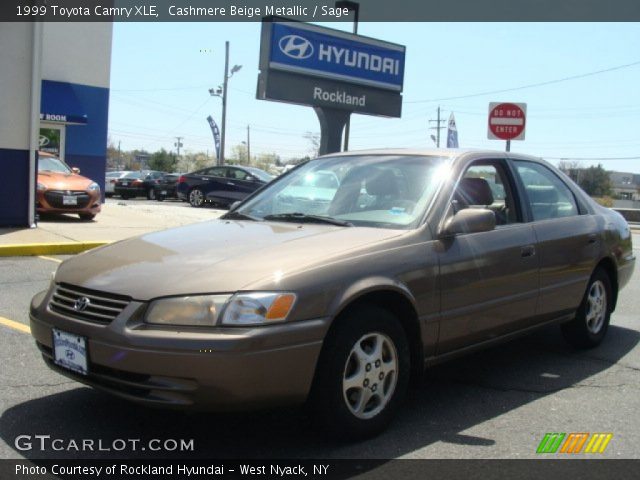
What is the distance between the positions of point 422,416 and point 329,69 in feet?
48.2

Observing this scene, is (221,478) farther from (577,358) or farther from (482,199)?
(577,358)

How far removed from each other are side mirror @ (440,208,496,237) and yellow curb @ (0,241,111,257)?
7.08 metres

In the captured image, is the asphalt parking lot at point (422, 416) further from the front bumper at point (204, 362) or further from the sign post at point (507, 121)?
the sign post at point (507, 121)

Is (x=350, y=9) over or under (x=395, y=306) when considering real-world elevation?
over

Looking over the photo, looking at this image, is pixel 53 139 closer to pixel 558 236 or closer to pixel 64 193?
pixel 64 193

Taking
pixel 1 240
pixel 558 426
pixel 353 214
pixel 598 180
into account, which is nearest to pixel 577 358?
pixel 558 426

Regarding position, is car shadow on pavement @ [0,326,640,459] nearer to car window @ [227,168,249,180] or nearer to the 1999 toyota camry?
the 1999 toyota camry

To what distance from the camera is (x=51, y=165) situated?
13.8 m

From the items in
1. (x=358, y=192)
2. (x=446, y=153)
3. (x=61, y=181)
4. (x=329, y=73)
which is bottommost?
(x=61, y=181)

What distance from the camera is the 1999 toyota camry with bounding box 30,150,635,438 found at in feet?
9.77

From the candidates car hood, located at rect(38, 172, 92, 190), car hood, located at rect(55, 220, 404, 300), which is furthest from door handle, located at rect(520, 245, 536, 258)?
car hood, located at rect(38, 172, 92, 190)

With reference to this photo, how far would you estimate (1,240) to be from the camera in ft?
31.5

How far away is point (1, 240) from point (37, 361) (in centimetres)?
578

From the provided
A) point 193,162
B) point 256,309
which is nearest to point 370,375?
point 256,309
